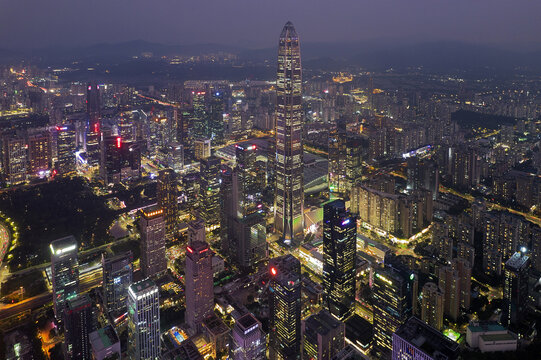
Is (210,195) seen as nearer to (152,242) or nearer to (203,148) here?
(152,242)

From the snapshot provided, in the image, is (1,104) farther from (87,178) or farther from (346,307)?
(346,307)

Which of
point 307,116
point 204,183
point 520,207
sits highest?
point 307,116

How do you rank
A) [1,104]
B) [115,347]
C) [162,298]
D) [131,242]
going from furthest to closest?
[1,104], [131,242], [162,298], [115,347]

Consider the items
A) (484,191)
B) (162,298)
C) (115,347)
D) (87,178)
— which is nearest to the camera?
(115,347)

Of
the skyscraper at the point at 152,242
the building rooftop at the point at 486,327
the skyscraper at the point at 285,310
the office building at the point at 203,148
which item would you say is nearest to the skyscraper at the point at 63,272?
the skyscraper at the point at 152,242

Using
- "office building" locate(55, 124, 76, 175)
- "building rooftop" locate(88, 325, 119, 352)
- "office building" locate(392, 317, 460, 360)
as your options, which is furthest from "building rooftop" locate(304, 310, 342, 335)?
"office building" locate(55, 124, 76, 175)

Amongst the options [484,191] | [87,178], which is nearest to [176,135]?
[87,178]

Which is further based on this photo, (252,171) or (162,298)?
(252,171)

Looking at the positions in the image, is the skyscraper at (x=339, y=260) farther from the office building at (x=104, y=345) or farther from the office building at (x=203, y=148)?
the office building at (x=203, y=148)
